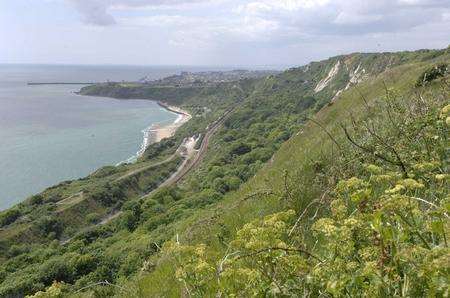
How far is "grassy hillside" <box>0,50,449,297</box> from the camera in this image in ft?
12.2

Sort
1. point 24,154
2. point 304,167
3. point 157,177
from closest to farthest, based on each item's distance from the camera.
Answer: point 304,167, point 157,177, point 24,154

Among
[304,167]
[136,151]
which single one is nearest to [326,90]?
[136,151]

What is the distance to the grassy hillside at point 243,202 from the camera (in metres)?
3.72

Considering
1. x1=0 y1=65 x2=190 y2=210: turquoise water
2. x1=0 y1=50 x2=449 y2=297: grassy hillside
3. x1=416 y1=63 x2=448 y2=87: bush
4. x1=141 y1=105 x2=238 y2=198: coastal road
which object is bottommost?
x1=0 y1=65 x2=190 y2=210: turquoise water

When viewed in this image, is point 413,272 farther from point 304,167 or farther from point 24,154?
point 24,154

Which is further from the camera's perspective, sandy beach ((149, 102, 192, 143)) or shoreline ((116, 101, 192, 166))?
sandy beach ((149, 102, 192, 143))

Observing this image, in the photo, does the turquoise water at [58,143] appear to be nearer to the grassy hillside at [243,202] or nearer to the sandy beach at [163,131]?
the sandy beach at [163,131]

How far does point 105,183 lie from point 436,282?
8384 cm

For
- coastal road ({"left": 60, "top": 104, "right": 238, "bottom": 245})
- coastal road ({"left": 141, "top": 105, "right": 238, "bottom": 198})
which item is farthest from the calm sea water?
coastal road ({"left": 141, "top": 105, "right": 238, "bottom": 198})

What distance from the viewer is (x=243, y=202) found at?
8.30 meters

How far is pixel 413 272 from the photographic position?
→ 2322 mm

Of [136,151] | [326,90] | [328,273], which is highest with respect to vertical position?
[328,273]

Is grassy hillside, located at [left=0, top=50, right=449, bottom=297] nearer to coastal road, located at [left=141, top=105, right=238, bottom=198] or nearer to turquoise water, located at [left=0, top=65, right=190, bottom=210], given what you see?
coastal road, located at [left=141, top=105, right=238, bottom=198]

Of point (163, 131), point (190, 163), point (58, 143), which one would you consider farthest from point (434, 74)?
point (163, 131)
